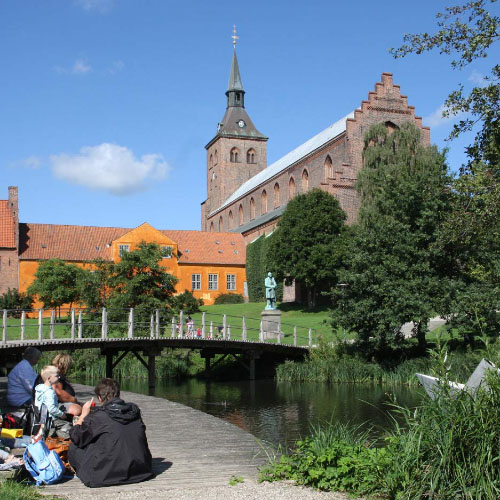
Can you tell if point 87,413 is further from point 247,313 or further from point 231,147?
point 231,147

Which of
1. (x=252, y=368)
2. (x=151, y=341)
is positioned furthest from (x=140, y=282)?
(x=151, y=341)

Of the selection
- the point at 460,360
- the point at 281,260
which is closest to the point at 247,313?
the point at 281,260

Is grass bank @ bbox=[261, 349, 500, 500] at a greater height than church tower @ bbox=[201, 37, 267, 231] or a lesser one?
lesser

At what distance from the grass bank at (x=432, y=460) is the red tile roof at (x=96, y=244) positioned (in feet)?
152

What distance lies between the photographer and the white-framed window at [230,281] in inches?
2274

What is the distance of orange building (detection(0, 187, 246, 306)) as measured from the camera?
168 ft

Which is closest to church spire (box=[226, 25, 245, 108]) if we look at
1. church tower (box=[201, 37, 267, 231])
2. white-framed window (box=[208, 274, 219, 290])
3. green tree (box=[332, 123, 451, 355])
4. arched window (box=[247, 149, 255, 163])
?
church tower (box=[201, 37, 267, 231])

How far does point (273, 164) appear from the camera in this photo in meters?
68.5

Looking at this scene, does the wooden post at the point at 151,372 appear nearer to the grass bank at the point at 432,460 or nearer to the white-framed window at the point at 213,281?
the grass bank at the point at 432,460

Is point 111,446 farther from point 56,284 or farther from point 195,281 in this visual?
point 195,281

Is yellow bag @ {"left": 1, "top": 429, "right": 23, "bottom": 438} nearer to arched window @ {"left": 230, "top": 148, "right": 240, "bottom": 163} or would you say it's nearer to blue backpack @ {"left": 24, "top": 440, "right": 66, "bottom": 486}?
blue backpack @ {"left": 24, "top": 440, "right": 66, "bottom": 486}

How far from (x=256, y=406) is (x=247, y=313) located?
25.0 m

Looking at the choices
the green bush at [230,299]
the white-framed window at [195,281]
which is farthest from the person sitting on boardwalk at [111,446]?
the white-framed window at [195,281]

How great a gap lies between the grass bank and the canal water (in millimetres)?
6068
